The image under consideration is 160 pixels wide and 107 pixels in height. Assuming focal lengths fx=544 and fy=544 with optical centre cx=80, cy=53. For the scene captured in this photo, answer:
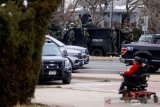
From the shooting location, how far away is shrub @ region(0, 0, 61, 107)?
35.5 feet

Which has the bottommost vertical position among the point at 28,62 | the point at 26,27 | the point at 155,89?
the point at 155,89

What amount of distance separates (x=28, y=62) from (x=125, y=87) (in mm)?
3724

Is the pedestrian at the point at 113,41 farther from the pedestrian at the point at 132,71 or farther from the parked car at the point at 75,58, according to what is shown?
the pedestrian at the point at 132,71

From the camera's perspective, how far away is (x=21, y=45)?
11.3m

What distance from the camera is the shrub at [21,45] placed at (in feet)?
35.5

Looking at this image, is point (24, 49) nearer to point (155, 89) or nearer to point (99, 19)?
point (155, 89)

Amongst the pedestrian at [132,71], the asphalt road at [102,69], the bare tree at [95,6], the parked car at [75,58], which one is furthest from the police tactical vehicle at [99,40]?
the pedestrian at [132,71]

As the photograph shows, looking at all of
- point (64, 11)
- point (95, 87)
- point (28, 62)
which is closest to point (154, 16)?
point (64, 11)

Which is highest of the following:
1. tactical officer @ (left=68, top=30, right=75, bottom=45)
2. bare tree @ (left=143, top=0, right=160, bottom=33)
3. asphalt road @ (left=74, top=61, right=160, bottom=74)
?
bare tree @ (left=143, top=0, right=160, bottom=33)

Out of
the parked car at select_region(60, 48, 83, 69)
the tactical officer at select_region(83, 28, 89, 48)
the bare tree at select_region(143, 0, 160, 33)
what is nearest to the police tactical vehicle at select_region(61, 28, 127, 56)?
the tactical officer at select_region(83, 28, 89, 48)

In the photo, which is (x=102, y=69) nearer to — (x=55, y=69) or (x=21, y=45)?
(x=55, y=69)

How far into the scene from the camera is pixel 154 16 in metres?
48.9

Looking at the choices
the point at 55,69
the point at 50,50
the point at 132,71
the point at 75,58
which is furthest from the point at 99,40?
the point at 132,71

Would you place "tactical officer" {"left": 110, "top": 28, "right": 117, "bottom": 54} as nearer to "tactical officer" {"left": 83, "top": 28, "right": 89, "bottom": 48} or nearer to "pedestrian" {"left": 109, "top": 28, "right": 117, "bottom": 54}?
"pedestrian" {"left": 109, "top": 28, "right": 117, "bottom": 54}
